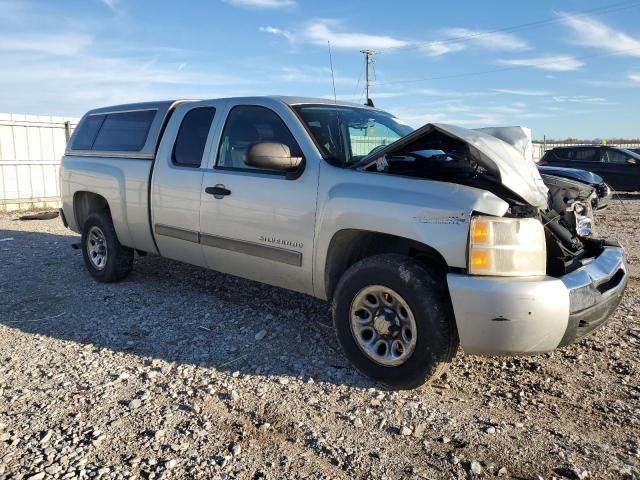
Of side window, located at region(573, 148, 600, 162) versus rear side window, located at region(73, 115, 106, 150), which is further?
side window, located at region(573, 148, 600, 162)

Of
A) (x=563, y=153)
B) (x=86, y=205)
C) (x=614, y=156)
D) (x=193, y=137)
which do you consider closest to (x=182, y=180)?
(x=193, y=137)

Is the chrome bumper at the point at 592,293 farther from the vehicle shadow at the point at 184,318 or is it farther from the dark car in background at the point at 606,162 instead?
the dark car in background at the point at 606,162

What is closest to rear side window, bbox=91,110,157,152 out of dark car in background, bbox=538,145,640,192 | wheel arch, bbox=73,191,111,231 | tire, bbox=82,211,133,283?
wheel arch, bbox=73,191,111,231

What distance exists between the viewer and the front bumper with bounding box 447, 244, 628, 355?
3055 mm

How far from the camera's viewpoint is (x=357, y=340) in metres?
3.66

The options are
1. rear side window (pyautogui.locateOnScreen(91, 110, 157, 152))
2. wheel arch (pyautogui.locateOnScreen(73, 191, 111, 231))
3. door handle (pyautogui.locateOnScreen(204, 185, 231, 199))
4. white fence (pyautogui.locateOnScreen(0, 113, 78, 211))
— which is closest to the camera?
door handle (pyautogui.locateOnScreen(204, 185, 231, 199))

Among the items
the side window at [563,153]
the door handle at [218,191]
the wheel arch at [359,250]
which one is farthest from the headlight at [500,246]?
the side window at [563,153]

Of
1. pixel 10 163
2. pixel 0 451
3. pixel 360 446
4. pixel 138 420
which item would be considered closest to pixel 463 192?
pixel 360 446

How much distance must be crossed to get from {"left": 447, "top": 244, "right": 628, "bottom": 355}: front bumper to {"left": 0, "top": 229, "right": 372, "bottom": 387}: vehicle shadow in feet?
3.02

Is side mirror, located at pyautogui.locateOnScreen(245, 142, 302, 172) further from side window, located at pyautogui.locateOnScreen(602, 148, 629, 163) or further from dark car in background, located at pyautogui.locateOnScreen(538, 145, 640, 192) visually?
side window, located at pyautogui.locateOnScreen(602, 148, 629, 163)

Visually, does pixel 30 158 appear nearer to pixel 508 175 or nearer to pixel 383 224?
pixel 383 224

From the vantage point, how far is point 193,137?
5.04 meters

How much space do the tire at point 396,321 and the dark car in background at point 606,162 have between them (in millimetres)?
14959

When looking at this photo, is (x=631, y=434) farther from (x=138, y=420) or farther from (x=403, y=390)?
(x=138, y=420)
